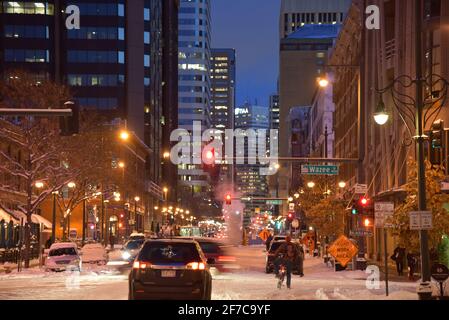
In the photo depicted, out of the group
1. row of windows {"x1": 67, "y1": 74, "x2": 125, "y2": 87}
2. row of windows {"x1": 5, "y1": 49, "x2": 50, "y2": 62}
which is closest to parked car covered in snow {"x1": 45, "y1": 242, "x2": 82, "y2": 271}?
row of windows {"x1": 5, "y1": 49, "x2": 50, "y2": 62}

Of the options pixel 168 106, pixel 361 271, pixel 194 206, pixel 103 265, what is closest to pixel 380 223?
pixel 361 271

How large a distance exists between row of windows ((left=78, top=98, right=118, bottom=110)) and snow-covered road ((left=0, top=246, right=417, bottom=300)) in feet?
292

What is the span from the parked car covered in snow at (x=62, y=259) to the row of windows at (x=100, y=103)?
8451cm

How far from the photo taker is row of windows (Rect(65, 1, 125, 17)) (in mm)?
120125

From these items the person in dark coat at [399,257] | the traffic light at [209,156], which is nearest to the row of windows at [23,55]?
the traffic light at [209,156]

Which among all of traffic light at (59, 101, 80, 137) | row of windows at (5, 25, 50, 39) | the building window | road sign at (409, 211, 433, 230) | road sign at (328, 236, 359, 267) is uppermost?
the building window

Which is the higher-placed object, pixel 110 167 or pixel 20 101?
pixel 20 101

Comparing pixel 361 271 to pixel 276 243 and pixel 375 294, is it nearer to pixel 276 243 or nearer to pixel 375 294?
pixel 276 243

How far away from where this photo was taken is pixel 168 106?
172000 millimetres

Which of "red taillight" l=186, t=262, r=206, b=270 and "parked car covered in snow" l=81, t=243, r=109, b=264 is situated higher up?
"red taillight" l=186, t=262, r=206, b=270

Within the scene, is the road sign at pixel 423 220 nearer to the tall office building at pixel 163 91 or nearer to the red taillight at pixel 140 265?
the red taillight at pixel 140 265

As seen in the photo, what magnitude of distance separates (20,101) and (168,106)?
12392 cm

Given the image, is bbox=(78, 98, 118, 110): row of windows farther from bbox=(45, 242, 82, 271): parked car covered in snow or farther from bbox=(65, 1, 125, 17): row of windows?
bbox=(45, 242, 82, 271): parked car covered in snow

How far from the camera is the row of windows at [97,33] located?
4729 inches
